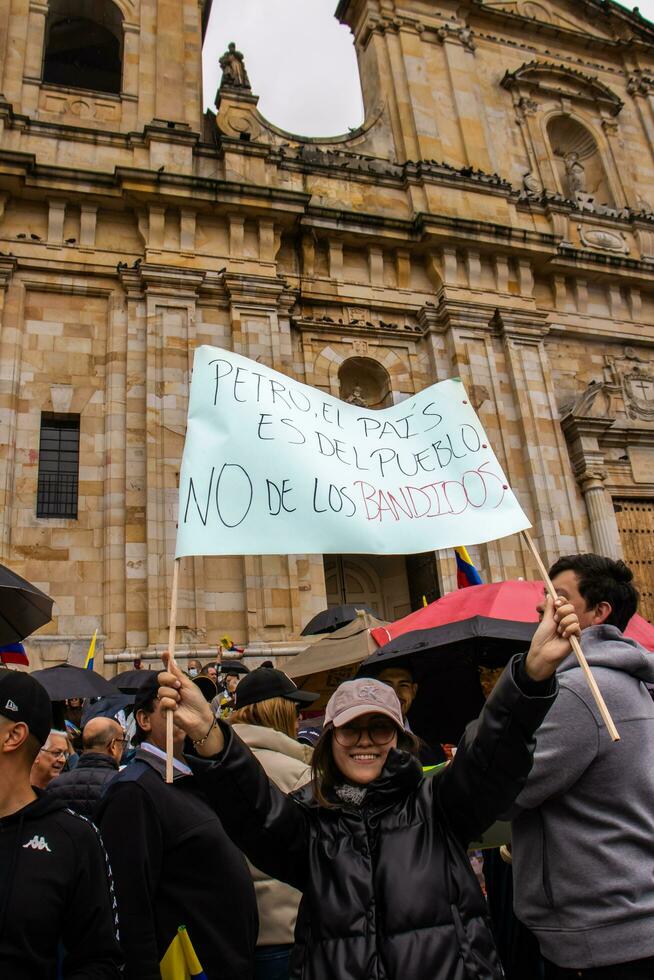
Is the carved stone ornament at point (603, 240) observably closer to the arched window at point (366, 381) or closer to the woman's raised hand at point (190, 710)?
the arched window at point (366, 381)

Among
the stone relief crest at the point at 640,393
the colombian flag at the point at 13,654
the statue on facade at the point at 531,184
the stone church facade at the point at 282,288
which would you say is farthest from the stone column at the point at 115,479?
the stone relief crest at the point at 640,393

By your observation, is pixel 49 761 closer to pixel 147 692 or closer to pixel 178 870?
pixel 147 692

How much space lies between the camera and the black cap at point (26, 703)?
2.46 metres

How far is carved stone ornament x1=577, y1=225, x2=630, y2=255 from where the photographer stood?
58.9 ft

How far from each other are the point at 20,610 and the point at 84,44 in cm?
1670

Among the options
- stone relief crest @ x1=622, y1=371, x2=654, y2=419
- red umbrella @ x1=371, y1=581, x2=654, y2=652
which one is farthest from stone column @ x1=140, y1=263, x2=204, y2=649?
stone relief crest @ x1=622, y1=371, x2=654, y2=419

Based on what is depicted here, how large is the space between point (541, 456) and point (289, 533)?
11.9m

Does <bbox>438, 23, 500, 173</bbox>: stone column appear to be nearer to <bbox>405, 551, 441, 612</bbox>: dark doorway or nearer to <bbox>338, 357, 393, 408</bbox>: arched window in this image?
<bbox>338, 357, 393, 408</bbox>: arched window

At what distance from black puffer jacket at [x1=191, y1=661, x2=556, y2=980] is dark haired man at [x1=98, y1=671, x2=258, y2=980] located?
686 mm

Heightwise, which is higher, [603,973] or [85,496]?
[85,496]

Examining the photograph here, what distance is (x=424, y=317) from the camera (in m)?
15.2

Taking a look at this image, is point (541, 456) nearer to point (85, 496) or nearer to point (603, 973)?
point (85, 496)

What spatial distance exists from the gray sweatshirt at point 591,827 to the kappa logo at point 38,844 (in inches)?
58.7

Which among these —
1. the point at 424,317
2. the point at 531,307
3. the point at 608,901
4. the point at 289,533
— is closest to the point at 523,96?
the point at 531,307
